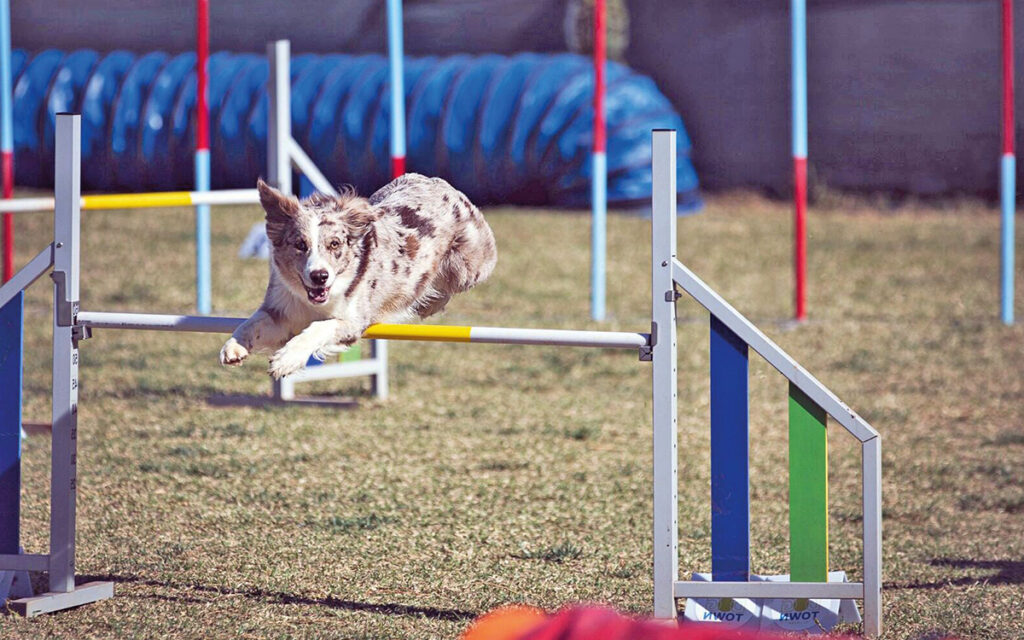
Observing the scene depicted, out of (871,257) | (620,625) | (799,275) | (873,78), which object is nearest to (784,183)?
(873,78)

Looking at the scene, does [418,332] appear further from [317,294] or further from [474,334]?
Result: [317,294]

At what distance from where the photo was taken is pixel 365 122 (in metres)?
13.4

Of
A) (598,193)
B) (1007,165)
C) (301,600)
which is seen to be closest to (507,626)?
(301,600)

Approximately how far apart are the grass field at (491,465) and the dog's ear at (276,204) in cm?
113

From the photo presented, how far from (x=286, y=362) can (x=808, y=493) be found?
1444mm

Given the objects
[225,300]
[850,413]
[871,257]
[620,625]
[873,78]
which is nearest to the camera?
[620,625]

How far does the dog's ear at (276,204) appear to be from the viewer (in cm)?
345

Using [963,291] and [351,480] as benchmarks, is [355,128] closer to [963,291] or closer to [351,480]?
[963,291]

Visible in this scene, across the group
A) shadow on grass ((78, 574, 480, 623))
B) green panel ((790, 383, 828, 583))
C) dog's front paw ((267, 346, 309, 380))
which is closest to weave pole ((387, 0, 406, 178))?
shadow on grass ((78, 574, 480, 623))

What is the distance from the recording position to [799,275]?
8.50 m

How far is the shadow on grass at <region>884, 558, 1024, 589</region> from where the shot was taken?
4148 mm

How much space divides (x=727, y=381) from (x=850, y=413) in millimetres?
336

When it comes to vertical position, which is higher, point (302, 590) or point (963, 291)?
point (963, 291)

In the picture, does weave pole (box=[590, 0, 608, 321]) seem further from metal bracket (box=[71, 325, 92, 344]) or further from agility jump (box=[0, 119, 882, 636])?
metal bracket (box=[71, 325, 92, 344])
